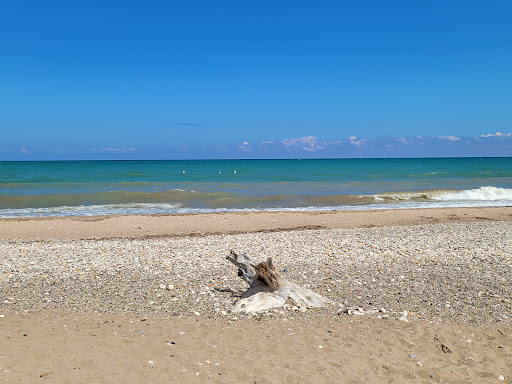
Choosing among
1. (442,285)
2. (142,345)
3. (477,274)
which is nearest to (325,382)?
(142,345)

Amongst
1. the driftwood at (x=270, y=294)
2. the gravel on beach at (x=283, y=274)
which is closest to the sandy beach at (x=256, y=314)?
the gravel on beach at (x=283, y=274)

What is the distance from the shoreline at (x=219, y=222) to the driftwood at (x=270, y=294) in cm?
821

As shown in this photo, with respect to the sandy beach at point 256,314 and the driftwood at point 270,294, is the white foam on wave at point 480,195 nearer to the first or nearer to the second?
the sandy beach at point 256,314

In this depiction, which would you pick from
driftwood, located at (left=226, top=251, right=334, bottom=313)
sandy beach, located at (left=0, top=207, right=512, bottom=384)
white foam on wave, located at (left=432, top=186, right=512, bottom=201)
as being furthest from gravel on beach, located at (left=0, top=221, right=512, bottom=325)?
white foam on wave, located at (left=432, top=186, right=512, bottom=201)

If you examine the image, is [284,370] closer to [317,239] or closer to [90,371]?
[90,371]

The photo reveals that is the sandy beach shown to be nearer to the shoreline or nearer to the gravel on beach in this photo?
the gravel on beach

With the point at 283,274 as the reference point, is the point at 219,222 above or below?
below

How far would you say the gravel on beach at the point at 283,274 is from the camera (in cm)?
704

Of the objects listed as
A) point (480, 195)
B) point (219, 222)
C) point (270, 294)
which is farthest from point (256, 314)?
point (480, 195)

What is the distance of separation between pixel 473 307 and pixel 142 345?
16.7 ft

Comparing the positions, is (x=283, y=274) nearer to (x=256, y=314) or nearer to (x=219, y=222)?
(x=256, y=314)

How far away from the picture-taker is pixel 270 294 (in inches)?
284

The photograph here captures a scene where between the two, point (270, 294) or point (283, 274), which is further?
point (283, 274)

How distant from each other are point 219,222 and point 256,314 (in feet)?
38.2
